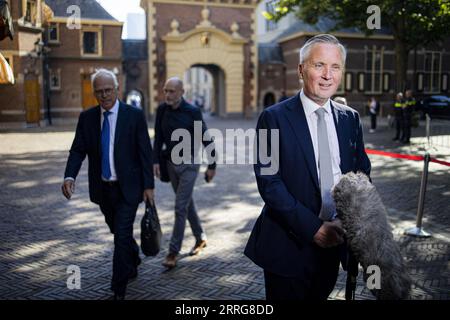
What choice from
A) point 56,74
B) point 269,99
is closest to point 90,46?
point 56,74

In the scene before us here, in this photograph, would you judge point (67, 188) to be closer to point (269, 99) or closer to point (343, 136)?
point (343, 136)

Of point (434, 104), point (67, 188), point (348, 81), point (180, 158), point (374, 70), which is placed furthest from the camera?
point (374, 70)

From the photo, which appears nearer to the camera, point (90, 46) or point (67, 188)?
point (67, 188)

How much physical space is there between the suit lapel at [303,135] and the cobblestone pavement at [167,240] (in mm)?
2000

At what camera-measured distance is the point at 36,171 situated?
33.3 feet

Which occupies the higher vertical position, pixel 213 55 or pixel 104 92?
pixel 213 55

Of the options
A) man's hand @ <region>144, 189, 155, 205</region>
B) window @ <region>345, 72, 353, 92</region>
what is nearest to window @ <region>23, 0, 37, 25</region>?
man's hand @ <region>144, 189, 155, 205</region>

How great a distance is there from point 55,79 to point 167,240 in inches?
984

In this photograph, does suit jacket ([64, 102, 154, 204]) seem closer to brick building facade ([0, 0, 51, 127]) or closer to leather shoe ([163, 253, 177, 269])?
brick building facade ([0, 0, 51, 127])

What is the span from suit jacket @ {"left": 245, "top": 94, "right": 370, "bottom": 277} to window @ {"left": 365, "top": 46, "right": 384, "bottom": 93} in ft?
106

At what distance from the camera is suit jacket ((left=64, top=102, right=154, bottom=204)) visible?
3996mm

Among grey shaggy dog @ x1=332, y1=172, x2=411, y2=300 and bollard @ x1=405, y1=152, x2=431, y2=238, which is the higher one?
grey shaggy dog @ x1=332, y1=172, x2=411, y2=300

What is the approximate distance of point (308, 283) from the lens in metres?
2.48
